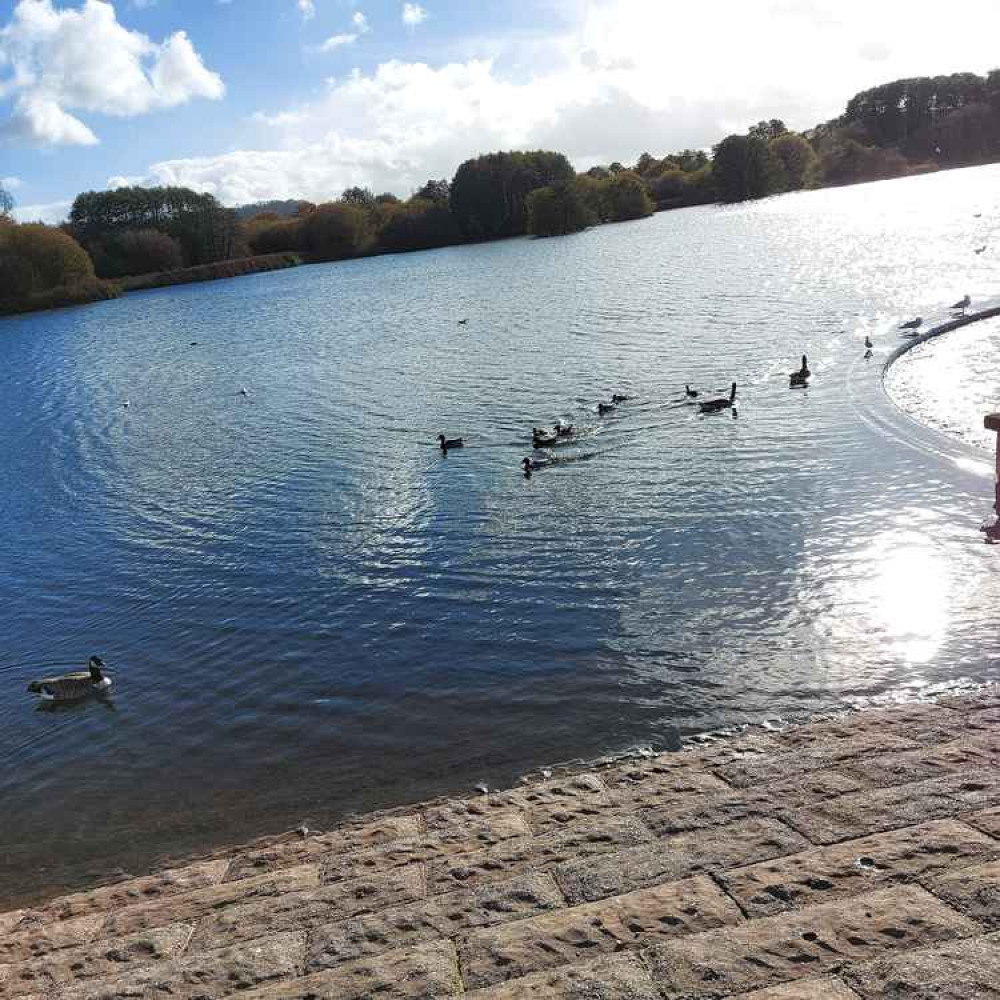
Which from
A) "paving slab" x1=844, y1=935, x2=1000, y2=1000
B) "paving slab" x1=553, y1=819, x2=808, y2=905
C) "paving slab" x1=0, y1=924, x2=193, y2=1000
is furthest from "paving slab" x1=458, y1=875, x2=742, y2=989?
"paving slab" x1=0, y1=924, x2=193, y2=1000

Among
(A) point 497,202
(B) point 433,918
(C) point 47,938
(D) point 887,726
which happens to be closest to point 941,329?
(D) point 887,726

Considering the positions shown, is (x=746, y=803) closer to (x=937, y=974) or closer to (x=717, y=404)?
(x=937, y=974)

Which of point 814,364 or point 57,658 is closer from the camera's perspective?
point 57,658

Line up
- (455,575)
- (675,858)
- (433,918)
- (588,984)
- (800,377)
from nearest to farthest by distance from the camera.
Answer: (588,984)
(433,918)
(675,858)
(455,575)
(800,377)

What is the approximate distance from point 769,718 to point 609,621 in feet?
12.1

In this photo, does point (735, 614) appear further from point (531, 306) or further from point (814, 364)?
point (531, 306)

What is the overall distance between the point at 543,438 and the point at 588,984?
20.3m

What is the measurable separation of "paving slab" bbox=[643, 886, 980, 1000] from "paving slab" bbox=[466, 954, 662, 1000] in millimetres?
97

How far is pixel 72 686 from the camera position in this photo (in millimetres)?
14141

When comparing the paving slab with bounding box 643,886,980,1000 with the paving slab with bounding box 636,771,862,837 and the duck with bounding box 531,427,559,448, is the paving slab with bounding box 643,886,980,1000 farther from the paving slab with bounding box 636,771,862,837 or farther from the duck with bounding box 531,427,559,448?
the duck with bounding box 531,427,559,448

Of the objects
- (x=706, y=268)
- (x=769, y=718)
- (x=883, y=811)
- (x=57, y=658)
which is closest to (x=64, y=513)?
(x=57, y=658)

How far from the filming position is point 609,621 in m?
13.9

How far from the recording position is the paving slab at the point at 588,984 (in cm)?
462

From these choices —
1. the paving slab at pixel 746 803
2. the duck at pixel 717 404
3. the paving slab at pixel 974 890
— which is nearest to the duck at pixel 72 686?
the paving slab at pixel 746 803
